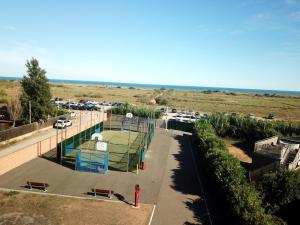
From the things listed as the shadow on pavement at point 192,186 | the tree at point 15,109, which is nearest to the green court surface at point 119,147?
the shadow on pavement at point 192,186

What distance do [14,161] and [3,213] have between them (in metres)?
8.10

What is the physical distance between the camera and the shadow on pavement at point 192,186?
1717cm

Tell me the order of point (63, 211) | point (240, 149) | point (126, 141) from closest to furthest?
point (63, 211)
point (126, 141)
point (240, 149)

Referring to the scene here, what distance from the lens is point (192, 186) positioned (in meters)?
22.2

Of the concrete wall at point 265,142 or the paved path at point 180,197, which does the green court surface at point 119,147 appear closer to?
the paved path at point 180,197

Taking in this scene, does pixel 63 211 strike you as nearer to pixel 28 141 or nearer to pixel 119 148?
pixel 119 148

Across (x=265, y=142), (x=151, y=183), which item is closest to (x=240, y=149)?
(x=265, y=142)

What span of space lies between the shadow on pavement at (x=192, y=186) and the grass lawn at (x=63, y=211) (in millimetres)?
3090

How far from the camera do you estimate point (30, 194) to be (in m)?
19.0

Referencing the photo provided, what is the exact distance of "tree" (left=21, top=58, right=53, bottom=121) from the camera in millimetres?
38594

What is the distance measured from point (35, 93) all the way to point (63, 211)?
26225 millimetres

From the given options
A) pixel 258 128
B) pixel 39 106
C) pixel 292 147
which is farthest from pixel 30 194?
pixel 258 128

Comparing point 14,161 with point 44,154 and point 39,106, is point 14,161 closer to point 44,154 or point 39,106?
point 44,154

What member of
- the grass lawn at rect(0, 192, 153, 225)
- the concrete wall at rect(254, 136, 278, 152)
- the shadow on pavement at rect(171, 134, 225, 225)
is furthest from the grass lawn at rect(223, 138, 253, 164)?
the grass lawn at rect(0, 192, 153, 225)
